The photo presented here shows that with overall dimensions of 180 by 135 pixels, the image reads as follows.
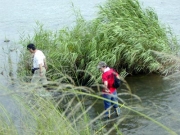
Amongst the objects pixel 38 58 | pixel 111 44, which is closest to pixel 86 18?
pixel 111 44

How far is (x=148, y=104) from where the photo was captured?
432 inches

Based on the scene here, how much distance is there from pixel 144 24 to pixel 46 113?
872 centimetres

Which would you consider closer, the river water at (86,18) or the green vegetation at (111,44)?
the river water at (86,18)

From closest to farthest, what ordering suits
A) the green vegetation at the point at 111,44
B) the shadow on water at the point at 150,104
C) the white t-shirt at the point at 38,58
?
the shadow on water at the point at 150,104, the white t-shirt at the point at 38,58, the green vegetation at the point at 111,44

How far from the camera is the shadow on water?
909cm

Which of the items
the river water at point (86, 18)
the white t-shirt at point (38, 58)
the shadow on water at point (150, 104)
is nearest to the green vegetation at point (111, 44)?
the shadow on water at point (150, 104)

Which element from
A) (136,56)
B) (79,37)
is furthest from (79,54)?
(136,56)

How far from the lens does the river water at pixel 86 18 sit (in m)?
9.52

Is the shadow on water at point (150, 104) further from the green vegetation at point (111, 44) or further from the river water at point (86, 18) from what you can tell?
the green vegetation at point (111, 44)

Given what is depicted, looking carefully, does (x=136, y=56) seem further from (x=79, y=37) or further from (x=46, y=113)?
(x=46, y=113)

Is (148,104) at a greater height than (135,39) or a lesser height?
lesser

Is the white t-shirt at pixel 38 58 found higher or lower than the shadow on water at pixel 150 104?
higher

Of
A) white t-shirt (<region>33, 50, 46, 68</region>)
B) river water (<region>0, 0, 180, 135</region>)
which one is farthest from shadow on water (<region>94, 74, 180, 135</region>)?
white t-shirt (<region>33, 50, 46, 68</region>)

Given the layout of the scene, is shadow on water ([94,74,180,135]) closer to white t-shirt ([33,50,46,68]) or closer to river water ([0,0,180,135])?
river water ([0,0,180,135])
